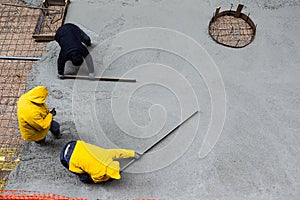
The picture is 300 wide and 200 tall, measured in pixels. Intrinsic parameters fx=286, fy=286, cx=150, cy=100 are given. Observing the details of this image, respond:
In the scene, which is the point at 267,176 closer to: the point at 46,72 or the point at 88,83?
the point at 88,83

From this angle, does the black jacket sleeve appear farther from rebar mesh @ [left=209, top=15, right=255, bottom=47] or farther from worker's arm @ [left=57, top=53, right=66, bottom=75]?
rebar mesh @ [left=209, top=15, right=255, bottom=47]

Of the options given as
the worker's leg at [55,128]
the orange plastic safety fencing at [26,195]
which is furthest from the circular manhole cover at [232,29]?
the orange plastic safety fencing at [26,195]

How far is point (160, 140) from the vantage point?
377 centimetres

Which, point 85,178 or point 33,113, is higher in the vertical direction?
point 33,113

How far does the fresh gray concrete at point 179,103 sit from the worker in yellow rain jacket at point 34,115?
394 mm

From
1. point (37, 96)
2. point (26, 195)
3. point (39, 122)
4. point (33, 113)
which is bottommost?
point (26, 195)

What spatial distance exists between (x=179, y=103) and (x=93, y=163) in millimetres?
1565

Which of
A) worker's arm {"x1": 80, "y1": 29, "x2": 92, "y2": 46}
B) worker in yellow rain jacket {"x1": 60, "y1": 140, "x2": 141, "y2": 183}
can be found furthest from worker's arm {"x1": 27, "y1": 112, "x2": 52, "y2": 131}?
worker's arm {"x1": 80, "y1": 29, "x2": 92, "y2": 46}

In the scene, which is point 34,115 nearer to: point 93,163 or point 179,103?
point 93,163

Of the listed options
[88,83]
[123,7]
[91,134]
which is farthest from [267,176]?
[123,7]

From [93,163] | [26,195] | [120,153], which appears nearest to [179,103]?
[120,153]

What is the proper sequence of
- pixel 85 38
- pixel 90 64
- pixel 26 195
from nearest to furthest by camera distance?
pixel 26 195 < pixel 90 64 < pixel 85 38

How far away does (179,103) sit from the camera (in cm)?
407

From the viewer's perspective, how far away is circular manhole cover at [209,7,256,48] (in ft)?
15.4
